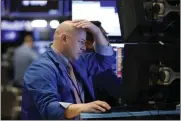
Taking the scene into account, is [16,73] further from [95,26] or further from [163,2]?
[163,2]

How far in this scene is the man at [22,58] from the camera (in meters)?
1.61

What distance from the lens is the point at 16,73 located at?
1619 millimetres

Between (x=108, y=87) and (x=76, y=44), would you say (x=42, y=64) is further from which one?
(x=108, y=87)

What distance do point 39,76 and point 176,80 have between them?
69 cm

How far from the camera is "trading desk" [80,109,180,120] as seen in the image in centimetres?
166

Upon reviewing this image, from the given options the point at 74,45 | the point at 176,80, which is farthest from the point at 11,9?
the point at 176,80

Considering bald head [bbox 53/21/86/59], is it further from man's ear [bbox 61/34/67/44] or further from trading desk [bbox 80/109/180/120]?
trading desk [bbox 80/109/180/120]

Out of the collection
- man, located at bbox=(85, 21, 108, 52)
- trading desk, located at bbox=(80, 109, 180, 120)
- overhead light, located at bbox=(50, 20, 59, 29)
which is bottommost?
trading desk, located at bbox=(80, 109, 180, 120)

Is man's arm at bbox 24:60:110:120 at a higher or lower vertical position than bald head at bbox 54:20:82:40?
lower

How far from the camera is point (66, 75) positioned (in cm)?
165

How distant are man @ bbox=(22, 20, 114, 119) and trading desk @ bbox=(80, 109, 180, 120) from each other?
3 cm

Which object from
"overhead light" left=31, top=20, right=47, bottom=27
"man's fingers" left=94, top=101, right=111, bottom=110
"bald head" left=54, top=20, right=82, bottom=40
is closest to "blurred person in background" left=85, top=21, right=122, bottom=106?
"man's fingers" left=94, top=101, right=111, bottom=110

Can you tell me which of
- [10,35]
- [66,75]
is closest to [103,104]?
[66,75]

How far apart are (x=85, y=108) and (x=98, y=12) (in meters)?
0.47
